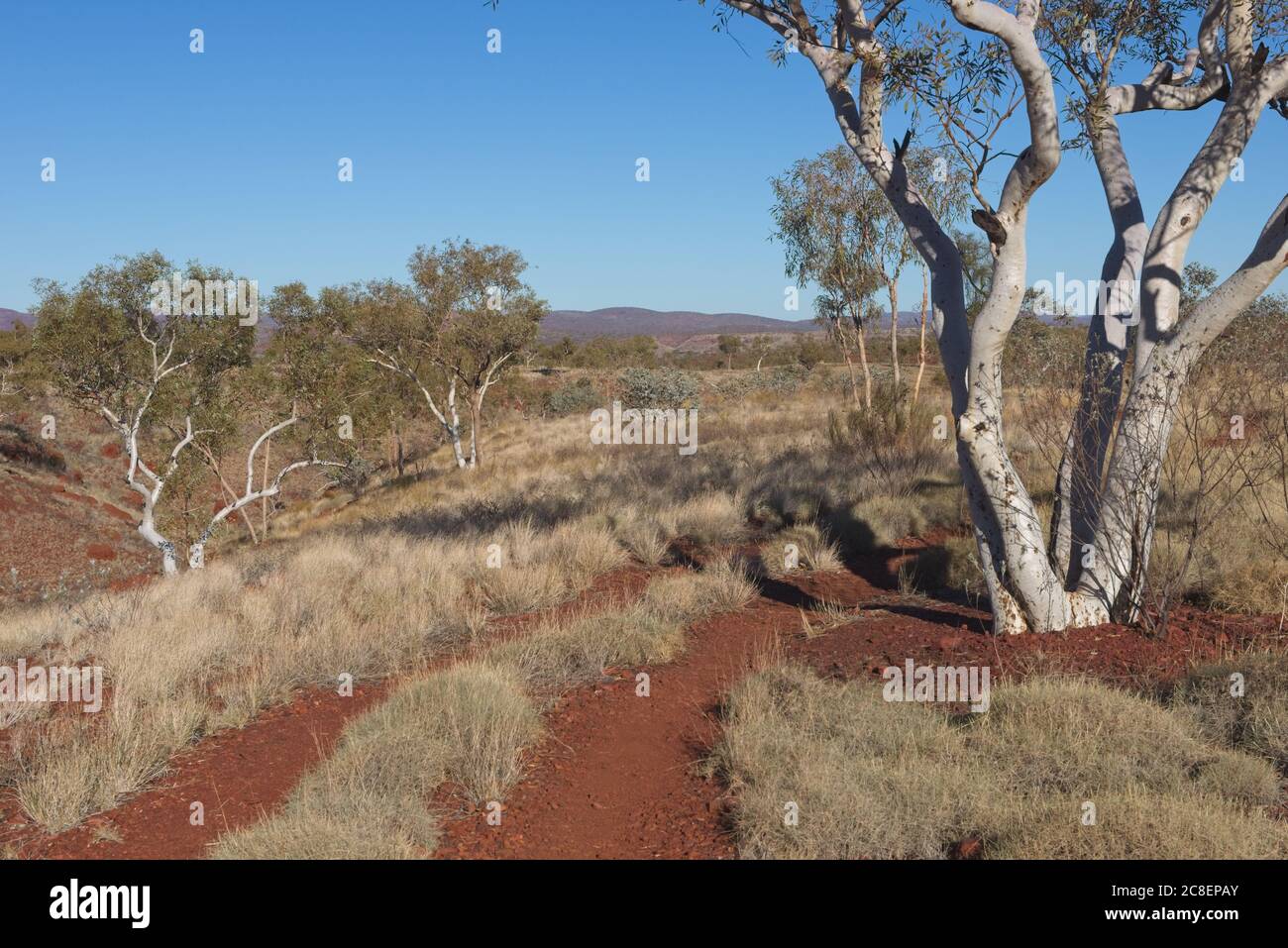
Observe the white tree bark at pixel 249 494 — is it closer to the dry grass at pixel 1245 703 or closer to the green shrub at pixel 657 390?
the dry grass at pixel 1245 703

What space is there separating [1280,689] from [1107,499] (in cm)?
179

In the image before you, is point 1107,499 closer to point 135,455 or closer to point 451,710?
point 451,710

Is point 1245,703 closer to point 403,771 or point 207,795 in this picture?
point 403,771

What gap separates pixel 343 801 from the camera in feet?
13.5

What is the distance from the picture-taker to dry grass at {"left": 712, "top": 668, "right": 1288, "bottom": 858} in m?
3.46

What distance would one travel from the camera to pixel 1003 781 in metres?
4.04

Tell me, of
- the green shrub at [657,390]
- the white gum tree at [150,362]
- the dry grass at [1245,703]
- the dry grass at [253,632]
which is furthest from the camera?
the green shrub at [657,390]

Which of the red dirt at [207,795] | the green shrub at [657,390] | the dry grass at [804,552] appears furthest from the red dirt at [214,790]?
the green shrub at [657,390]

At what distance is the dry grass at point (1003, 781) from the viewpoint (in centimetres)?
346
